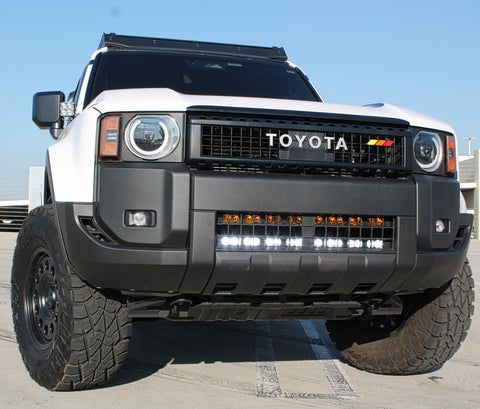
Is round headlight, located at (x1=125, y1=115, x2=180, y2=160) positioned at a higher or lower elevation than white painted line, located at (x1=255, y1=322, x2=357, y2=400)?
higher

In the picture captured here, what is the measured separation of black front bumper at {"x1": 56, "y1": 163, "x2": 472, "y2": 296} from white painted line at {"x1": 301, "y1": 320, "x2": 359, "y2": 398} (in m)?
0.70

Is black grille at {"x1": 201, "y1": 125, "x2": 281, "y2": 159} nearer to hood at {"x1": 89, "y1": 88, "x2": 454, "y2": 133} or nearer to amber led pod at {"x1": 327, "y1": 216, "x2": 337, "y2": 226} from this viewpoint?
hood at {"x1": 89, "y1": 88, "x2": 454, "y2": 133}

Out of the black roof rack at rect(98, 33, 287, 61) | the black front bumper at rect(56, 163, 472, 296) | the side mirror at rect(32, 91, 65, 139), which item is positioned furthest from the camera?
Answer: the black roof rack at rect(98, 33, 287, 61)

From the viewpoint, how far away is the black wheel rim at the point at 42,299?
12.2 ft

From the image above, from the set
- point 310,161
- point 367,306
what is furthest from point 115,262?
point 367,306

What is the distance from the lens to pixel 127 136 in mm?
3242

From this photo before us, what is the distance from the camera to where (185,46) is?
570 centimetres

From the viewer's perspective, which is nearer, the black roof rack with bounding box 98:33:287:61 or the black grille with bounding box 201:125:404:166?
the black grille with bounding box 201:125:404:166

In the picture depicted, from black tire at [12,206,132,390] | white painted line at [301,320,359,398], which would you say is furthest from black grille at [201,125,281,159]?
white painted line at [301,320,359,398]

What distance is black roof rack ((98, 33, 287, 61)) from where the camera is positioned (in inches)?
215

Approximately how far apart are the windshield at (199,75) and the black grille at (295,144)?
1621mm

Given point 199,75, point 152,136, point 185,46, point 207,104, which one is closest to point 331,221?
point 207,104

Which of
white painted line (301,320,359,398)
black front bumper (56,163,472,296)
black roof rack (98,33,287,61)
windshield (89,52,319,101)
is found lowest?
white painted line (301,320,359,398)

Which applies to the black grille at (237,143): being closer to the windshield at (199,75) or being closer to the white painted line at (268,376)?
the white painted line at (268,376)
